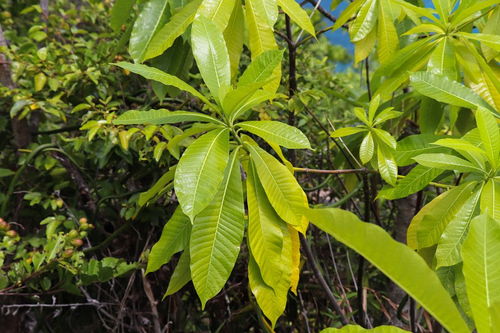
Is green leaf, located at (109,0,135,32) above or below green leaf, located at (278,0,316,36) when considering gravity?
below

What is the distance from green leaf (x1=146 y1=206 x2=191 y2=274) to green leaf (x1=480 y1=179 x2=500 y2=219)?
0.50 meters

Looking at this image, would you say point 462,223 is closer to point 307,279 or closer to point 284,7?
point 284,7

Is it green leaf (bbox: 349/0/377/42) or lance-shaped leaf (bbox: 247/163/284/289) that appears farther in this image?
green leaf (bbox: 349/0/377/42)

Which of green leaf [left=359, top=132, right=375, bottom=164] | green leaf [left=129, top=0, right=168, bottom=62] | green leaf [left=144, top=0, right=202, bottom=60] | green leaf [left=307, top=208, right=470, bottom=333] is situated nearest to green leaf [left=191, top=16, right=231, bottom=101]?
green leaf [left=144, top=0, right=202, bottom=60]

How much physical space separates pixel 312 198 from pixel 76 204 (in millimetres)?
882

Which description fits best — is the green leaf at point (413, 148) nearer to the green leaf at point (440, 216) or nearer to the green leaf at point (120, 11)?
the green leaf at point (440, 216)

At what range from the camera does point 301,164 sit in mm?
1700

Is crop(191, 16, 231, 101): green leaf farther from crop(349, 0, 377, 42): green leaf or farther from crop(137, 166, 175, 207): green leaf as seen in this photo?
crop(349, 0, 377, 42): green leaf

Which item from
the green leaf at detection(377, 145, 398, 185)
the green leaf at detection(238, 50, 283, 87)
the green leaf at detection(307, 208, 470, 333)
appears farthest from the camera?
the green leaf at detection(377, 145, 398, 185)

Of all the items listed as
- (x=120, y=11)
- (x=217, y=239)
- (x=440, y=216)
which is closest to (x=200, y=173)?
(x=217, y=239)

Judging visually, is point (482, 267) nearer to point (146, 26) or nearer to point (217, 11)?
point (217, 11)

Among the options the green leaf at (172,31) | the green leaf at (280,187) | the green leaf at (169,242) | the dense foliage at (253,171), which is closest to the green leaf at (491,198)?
the dense foliage at (253,171)

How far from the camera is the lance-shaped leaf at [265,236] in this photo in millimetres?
689

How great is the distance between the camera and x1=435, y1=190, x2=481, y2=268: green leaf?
68cm
